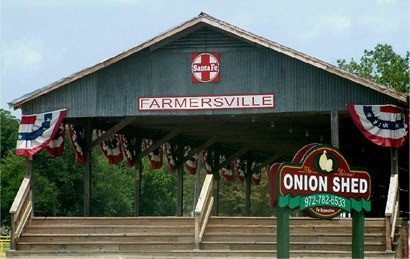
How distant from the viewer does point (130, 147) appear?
1551 inches

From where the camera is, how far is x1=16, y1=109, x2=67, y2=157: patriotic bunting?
31312 millimetres

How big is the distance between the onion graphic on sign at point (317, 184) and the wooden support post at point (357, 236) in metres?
0.22

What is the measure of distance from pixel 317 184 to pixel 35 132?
627 inches

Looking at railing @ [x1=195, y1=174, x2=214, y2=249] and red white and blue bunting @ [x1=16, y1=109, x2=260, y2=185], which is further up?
Answer: red white and blue bunting @ [x1=16, y1=109, x2=260, y2=185]

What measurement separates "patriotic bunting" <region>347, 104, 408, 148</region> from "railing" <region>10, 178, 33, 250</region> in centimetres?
1036

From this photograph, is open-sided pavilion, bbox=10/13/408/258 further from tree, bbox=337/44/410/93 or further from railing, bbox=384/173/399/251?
tree, bbox=337/44/410/93

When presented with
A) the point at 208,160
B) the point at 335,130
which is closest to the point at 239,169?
the point at 208,160

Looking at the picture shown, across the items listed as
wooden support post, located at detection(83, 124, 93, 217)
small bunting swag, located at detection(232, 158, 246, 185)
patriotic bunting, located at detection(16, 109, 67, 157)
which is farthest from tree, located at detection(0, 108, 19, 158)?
patriotic bunting, located at detection(16, 109, 67, 157)

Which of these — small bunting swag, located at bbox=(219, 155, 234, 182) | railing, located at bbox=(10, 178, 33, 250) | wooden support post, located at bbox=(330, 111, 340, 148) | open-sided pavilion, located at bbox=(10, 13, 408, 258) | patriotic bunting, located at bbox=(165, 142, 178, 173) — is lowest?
railing, located at bbox=(10, 178, 33, 250)

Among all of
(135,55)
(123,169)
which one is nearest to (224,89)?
(135,55)

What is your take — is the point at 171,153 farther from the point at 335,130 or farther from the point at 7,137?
the point at 7,137

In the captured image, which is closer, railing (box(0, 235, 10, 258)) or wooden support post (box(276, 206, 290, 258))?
wooden support post (box(276, 206, 290, 258))

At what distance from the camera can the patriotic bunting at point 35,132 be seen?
31312 millimetres

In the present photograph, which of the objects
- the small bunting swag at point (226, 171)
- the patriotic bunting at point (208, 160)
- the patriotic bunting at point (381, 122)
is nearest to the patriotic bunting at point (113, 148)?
the patriotic bunting at point (208, 160)
